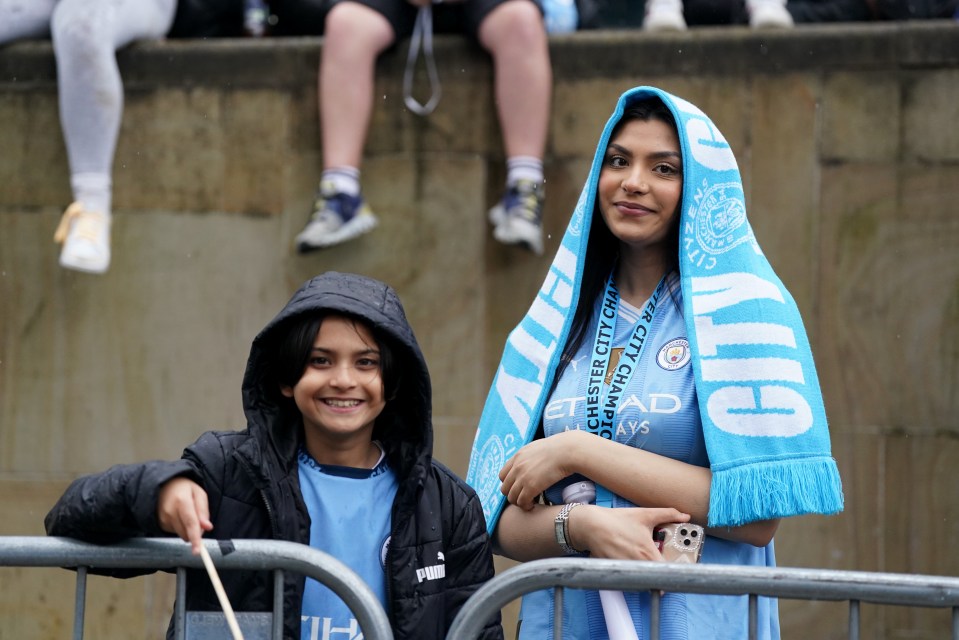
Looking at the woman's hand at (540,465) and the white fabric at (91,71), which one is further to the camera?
the white fabric at (91,71)

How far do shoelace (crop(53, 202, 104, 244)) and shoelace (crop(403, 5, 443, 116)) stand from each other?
1.45 meters

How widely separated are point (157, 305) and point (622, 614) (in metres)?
3.85

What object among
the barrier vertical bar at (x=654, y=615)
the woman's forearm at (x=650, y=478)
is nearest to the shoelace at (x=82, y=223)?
the woman's forearm at (x=650, y=478)

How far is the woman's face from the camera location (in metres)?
3.08

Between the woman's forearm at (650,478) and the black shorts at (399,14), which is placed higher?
the black shorts at (399,14)

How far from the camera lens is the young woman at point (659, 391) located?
2.89m

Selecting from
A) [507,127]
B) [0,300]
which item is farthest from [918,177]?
[0,300]

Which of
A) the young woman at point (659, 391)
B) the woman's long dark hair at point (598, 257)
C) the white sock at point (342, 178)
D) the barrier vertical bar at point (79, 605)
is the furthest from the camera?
the white sock at point (342, 178)

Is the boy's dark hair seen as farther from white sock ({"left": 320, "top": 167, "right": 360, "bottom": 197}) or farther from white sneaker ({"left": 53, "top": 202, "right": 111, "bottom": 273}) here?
white sneaker ({"left": 53, "top": 202, "right": 111, "bottom": 273})

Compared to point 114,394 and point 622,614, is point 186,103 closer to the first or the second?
point 114,394

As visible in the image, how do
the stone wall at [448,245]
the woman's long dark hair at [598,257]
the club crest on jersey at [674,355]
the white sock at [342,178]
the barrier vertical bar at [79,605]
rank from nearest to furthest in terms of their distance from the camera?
the barrier vertical bar at [79,605] < the club crest on jersey at [674,355] < the woman's long dark hair at [598,257] < the stone wall at [448,245] < the white sock at [342,178]

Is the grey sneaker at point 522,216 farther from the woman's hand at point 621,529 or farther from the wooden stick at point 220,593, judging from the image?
the wooden stick at point 220,593

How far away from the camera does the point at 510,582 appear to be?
2.63 meters

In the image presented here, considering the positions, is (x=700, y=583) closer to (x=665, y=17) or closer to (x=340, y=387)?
(x=340, y=387)
